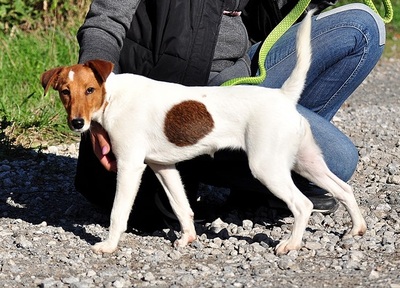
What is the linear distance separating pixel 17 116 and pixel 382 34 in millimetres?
3015

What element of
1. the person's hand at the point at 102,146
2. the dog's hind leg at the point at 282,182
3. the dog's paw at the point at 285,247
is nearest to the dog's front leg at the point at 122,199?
the person's hand at the point at 102,146

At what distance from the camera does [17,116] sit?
6.58m

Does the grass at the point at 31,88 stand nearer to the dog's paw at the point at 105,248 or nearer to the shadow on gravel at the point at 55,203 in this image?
the shadow on gravel at the point at 55,203

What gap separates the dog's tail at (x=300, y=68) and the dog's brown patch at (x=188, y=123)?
1.24 feet

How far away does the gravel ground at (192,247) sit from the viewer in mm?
3734

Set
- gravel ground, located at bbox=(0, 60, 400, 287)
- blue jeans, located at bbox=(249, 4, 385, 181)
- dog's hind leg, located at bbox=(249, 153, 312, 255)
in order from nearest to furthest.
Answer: gravel ground, located at bbox=(0, 60, 400, 287)
dog's hind leg, located at bbox=(249, 153, 312, 255)
blue jeans, located at bbox=(249, 4, 385, 181)

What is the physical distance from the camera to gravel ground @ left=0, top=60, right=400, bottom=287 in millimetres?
3734

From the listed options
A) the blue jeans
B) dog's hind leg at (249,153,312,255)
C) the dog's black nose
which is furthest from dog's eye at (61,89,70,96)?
the blue jeans

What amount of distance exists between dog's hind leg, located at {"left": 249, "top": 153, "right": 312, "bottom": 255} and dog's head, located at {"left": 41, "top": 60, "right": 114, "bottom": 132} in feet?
2.50

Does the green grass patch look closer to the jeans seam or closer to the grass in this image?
the grass

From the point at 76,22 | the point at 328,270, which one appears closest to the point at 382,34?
the point at 328,270

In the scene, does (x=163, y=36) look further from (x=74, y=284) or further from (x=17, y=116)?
(x=17, y=116)

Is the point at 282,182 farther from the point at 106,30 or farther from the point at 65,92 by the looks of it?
the point at 106,30

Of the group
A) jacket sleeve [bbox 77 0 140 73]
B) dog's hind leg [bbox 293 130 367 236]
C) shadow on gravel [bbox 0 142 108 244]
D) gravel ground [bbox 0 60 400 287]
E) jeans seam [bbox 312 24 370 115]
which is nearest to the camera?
gravel ground [bbox 0 60 400 287]
